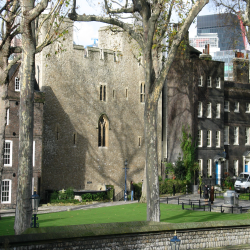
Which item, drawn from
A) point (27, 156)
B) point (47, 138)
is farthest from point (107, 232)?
point (47, 138)

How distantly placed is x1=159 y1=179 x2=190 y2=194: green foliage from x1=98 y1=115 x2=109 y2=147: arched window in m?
5.91

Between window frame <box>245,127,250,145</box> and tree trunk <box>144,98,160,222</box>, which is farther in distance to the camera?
window frame <box>245,127,250,145</box>

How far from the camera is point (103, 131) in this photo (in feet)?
125

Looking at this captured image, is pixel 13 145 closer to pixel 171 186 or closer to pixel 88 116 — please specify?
pixel 88 116

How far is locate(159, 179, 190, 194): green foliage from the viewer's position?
120 ft

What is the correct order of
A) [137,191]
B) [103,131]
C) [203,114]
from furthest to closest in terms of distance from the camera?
[203,114] < [103,131] < [137,191]

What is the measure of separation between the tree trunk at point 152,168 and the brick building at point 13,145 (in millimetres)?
15179

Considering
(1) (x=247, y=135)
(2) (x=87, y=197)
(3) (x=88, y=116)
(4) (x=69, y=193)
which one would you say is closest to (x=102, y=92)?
(3) (x=88, y=116)

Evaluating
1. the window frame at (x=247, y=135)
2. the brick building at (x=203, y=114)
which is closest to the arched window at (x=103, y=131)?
the brick building at (x=203, y=114)

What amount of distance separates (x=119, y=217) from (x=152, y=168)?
19.4ft

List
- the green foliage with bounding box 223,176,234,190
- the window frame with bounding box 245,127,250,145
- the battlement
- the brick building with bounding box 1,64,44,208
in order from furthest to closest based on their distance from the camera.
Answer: the window frame with bounding box 245,127,250,145
the green foliage with bounding box 223,176,234,190
the battlement
the brick building with bounding box 1,64,44,208

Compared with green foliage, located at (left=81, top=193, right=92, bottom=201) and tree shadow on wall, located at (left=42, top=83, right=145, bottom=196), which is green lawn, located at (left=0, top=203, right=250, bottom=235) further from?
tree shadow on wall, located at (left=42, top=83, right=145, bottom=196)

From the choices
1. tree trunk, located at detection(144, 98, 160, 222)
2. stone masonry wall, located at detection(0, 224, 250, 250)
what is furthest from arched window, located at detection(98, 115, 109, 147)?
stone masonry wall, located at detection(0, 224, 250, 250)

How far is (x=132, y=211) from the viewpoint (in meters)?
25.6
